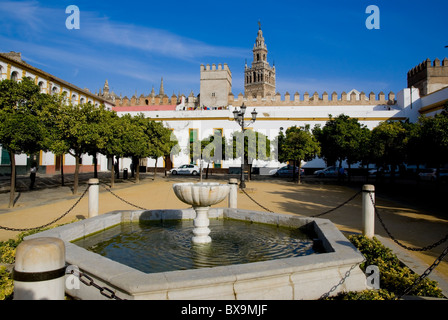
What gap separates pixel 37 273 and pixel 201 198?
3.19 meters

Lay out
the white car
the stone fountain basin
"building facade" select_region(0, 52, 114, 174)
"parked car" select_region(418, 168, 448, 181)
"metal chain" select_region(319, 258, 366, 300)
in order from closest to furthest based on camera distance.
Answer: the stone fountain basin
"metal chain" select_region(319, 258, 366, 300)
"building facade" select_region(0, 52, 114, 174)
"parked car" select_region(418, 168, 448, 181)
the white car

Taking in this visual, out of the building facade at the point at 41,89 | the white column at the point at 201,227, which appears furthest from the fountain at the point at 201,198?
the building facade at the point at 41,89

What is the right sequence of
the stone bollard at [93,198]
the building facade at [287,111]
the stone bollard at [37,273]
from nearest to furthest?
1. the stone bollard at [37,273]
2. the stone bollard at [93,198]
3. the building facade at [287,111]

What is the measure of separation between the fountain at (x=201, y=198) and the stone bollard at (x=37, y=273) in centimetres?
301

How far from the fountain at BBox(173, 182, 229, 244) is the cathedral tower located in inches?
2799

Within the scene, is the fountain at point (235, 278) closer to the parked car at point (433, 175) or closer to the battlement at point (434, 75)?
the parked car at point (433, 175)

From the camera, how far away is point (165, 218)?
22.8ft

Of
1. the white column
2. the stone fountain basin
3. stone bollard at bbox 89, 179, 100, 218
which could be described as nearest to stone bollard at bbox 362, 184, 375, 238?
the stone fountain basin

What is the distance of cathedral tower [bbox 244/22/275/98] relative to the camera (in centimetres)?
7456

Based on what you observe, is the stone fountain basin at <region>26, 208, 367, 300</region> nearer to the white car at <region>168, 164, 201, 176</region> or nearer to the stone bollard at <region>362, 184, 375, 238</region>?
the stone bollard at <region>362, 184, 375, 238</region>

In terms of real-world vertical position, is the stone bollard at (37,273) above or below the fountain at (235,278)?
above

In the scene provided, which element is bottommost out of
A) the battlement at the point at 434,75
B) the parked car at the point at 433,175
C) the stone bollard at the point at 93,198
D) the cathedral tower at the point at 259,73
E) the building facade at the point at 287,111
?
the parked car at the point at 433,175

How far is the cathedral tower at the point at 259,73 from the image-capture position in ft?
245

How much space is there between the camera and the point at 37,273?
1.72 metres
